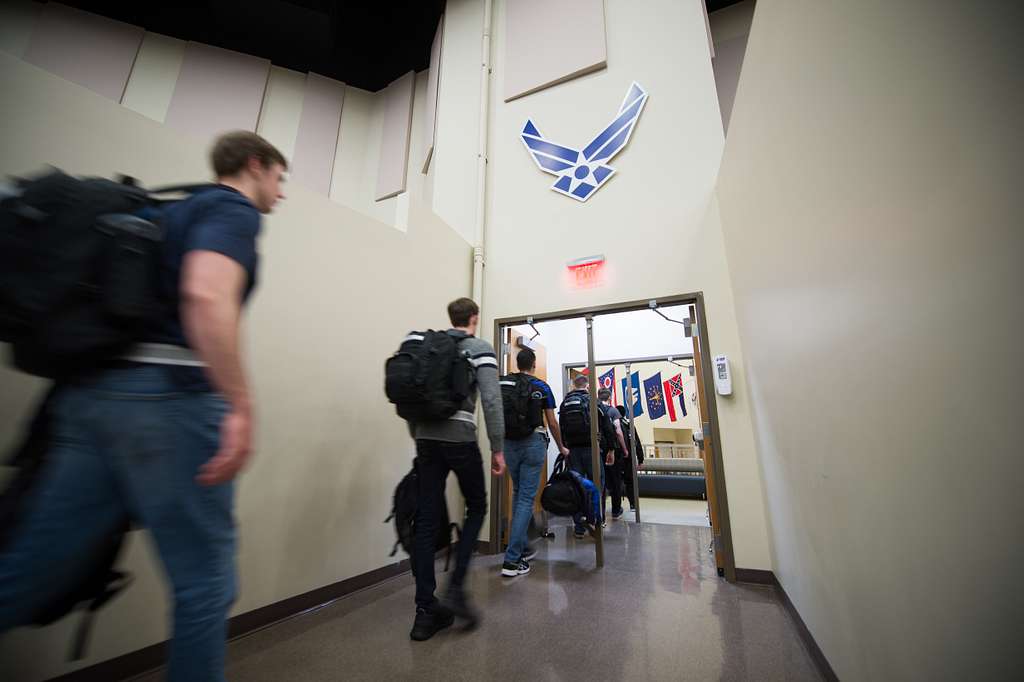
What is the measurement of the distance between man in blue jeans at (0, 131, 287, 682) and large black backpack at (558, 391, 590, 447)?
314 cm

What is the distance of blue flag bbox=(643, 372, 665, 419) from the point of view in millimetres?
7668

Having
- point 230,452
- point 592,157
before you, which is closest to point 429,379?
point 230,452

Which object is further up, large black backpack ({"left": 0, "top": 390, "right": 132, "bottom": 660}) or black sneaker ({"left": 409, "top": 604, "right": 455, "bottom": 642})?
large black backpack ({"left": 0, "top": 390, "right": 132, "bottom": 660})

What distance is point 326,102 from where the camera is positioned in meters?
5.95

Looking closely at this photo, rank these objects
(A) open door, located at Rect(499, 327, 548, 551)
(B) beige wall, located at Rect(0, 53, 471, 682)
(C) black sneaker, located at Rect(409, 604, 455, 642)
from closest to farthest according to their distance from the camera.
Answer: (B) beige wall, located at Rect(0, 53, 471, 682) < (C) black sneaker, located at Rect(409, 604, 455, 642) < (A) open door, located at Rect(499, 327, 548, 551)

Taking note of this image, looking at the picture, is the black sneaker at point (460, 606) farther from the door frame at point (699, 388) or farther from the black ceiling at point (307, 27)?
the black ceiling at point (307, 27)

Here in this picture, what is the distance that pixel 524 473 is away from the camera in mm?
2842

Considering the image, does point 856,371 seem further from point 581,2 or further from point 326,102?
point 326,102

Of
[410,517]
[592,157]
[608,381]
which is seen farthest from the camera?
[608,381]

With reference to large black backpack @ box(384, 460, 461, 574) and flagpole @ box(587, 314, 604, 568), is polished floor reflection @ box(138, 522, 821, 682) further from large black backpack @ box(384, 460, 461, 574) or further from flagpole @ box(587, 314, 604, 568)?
large black backpack @ box(384, 460, 461, 574)

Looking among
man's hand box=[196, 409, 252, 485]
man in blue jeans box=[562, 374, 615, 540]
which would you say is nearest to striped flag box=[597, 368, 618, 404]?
man in blue jeans box=[562, 374, 615, 540]

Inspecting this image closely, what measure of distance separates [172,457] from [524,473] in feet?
7.74

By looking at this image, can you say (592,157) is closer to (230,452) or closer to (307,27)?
(230,452)

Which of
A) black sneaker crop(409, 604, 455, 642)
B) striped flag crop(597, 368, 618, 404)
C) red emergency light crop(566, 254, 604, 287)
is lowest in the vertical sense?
black sneaker crop(409, 604, 455, 642)
